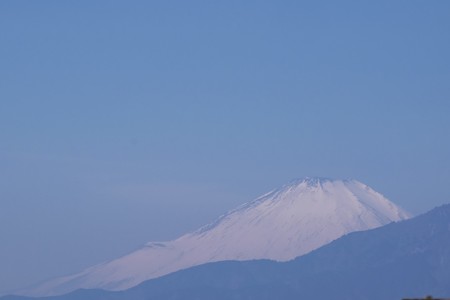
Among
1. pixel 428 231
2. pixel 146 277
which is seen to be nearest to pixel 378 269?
pixel 428 231

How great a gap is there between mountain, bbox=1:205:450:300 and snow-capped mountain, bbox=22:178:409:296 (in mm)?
4987

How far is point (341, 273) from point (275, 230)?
15.3 metres

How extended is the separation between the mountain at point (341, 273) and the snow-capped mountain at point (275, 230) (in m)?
4.99

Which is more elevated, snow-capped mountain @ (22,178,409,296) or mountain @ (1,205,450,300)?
snow-capped mountain @ (22,178,409,296)

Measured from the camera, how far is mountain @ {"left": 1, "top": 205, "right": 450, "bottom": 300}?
15388 cm

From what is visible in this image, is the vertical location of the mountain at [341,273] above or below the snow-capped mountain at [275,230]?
below

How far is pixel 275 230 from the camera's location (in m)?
173

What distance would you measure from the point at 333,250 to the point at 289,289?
11.3 metres

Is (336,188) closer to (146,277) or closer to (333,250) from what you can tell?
(333,250)

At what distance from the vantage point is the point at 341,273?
16012 centimetres

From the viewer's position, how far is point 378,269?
159750 mm

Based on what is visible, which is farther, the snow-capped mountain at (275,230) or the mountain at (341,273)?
the snow-capped mountain at (275,230)

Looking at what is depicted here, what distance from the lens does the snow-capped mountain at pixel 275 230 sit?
17250 cm

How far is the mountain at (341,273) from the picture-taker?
15388cm
